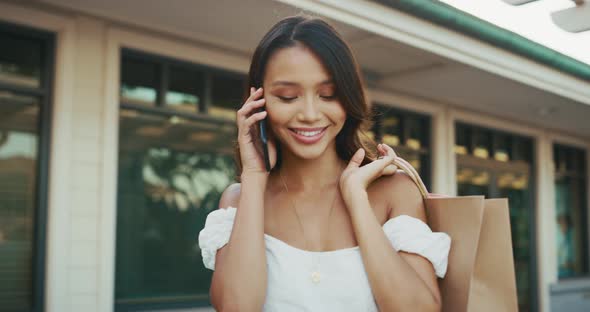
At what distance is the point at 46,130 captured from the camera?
446cm

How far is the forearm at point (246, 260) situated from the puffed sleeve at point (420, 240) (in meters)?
0.32

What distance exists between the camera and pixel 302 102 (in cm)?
155

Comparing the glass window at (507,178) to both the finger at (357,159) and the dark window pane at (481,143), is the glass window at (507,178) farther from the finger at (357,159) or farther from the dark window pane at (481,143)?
the finger at (357,159)

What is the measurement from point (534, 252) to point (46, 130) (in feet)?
24.7

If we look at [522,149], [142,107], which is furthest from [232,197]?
[522,149]

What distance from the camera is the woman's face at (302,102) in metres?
1.53

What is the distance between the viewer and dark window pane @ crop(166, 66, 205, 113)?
527 cm

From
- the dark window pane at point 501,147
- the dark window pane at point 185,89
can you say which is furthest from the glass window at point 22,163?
the dark window pane at point 501,147

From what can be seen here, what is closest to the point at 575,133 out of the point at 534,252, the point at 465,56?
the point at 534,252

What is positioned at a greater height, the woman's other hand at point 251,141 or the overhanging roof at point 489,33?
the overhanging roof at point 489,33

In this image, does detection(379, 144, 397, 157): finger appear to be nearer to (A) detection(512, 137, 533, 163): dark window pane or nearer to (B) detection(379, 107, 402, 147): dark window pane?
(B) detection(379, 107, 402, 147): dark window pane

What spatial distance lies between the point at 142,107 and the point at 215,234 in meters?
3.56

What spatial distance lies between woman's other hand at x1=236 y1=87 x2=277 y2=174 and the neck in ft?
0.26

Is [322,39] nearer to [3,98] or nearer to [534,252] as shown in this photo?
[3,98]
